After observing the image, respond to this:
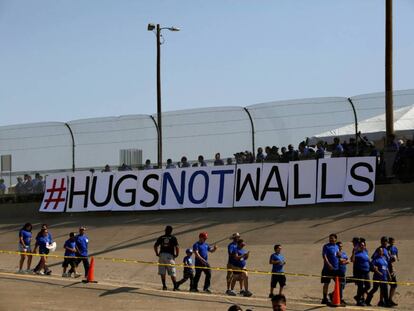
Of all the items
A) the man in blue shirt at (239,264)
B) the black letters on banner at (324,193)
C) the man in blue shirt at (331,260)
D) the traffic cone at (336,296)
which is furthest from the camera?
the black letters on banner at (324,193)

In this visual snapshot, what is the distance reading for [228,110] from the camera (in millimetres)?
25688

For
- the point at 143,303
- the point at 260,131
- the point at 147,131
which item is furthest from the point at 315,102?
the point at 143,303

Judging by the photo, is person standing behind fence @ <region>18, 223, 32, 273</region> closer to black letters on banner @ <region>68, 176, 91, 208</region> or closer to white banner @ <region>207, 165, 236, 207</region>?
white banner @ <region>207, 165, 236, 207</region>

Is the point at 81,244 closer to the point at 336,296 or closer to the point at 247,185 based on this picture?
the point at 336,296

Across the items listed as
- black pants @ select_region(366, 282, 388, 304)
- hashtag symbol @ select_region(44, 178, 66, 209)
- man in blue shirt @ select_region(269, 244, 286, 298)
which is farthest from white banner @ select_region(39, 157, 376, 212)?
black pants @ select_region(366, 282, 388, 304)

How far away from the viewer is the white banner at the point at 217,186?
22.8 meters

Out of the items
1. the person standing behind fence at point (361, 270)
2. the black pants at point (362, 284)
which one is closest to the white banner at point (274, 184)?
the person standing behind fence at point (361, 270)

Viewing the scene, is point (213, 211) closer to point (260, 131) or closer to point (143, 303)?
point (260, 131)

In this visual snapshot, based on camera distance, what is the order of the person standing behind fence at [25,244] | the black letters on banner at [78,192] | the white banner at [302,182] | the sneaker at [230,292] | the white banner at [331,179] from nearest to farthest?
1. the sneaker at [230,292]
2. the person standing behind fence at [25,244]
3. the white banner at [331,179]
4. the white banner at [302,182]
5. the black letters on banner at [78,192]

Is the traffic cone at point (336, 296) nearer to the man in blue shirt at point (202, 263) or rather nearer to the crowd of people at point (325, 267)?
the crowd of people at point (325, 267)

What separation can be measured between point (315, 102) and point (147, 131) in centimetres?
591

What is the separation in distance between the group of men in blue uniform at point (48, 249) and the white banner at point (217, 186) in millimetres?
5704

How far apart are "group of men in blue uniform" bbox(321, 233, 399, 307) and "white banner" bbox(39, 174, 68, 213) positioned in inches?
524

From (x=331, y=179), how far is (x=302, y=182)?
2.90ft
